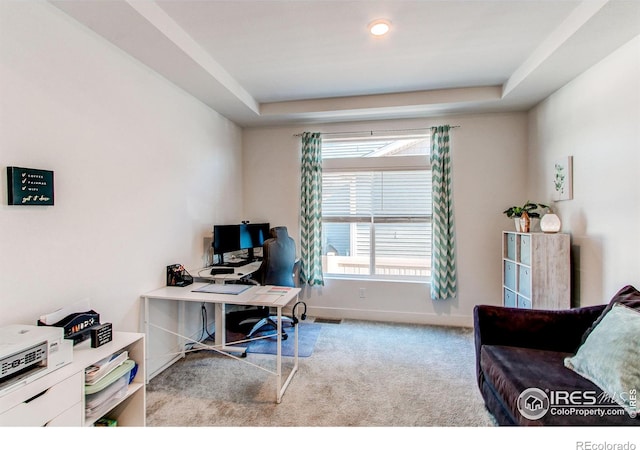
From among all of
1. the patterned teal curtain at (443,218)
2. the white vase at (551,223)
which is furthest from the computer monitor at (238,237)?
the white vase at (551,223)

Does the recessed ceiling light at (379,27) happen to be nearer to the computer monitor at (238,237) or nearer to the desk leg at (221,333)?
the computer monitor at (238,237)

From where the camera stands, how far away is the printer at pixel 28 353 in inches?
45.9

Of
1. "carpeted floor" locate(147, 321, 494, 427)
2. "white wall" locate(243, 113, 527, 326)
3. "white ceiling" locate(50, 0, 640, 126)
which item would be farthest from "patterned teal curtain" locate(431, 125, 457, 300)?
"carpeted floor" locate(147, 321, 494, 427)

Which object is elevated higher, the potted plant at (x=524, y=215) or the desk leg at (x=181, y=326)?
the potted plant at (x=524, y=215)

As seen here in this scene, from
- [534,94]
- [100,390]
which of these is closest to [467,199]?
[534,94]

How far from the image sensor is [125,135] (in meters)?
2.16

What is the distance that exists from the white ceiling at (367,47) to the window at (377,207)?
0.57m

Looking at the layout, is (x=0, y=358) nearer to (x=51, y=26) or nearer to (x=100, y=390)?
(x=100, y=390)

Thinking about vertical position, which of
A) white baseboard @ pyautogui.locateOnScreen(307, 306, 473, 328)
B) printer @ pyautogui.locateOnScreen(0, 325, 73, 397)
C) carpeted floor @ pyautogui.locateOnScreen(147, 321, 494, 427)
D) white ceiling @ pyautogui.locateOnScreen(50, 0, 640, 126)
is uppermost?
white ceiling @ pyautogui.locateOnScreen(50, 0, 640, 126)

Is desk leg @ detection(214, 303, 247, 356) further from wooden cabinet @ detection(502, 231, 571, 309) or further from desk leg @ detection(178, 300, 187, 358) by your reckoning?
wooden cabinet @ detection(502, 231, 571, 309)

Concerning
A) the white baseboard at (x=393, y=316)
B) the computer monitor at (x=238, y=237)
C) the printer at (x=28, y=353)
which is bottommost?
the white baseboard at (x=393, y=316)

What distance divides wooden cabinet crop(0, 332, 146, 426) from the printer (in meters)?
0.03

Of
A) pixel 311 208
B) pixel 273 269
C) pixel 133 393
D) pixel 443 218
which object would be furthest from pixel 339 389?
pixel 443 218

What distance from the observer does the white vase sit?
2627mm
